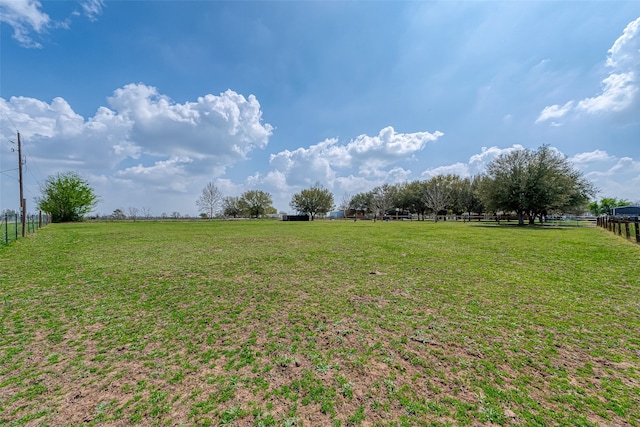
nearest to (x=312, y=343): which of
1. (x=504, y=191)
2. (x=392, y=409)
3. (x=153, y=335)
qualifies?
(x=392, y=409)

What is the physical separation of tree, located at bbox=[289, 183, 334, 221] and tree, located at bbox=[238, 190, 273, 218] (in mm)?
9105

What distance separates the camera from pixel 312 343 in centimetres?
354

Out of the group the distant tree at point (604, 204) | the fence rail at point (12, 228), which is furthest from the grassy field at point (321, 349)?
the distant tree at point (604, 204)

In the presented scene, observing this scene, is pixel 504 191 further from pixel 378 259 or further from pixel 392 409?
pixel 392 409

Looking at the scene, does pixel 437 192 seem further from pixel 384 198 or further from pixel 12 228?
pixel 12 228

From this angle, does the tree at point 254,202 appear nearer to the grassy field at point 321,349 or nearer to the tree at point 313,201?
the tree at point 313,201

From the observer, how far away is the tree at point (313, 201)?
7256 centimetres

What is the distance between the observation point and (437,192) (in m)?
52.7

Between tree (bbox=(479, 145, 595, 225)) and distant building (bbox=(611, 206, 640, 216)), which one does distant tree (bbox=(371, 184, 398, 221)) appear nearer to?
tree (bbox=(479, 145, 595, 225))

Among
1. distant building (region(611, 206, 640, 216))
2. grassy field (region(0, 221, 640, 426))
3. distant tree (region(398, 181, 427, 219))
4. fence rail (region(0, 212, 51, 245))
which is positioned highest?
distant tree (region(398, 181, 427, 219))

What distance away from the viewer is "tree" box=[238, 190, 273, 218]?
70500mm

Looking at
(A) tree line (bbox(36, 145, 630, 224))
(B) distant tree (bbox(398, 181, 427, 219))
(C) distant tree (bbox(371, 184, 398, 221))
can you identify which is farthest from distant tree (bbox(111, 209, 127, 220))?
(B) distant tree (bbox(398, 181, 427, 219))

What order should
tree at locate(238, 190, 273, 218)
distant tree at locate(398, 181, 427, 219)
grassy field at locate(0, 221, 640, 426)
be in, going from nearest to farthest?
grassy field at locate(0, 221, 640, 426)
distant tree at locate(398, 181, 427, 219)
tree at locate(238, 190, 273, 218)

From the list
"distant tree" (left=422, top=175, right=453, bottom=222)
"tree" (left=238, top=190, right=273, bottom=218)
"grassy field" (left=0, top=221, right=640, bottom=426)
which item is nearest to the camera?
"grassy field" (left=0, top=221, right=640, bottom=426)
